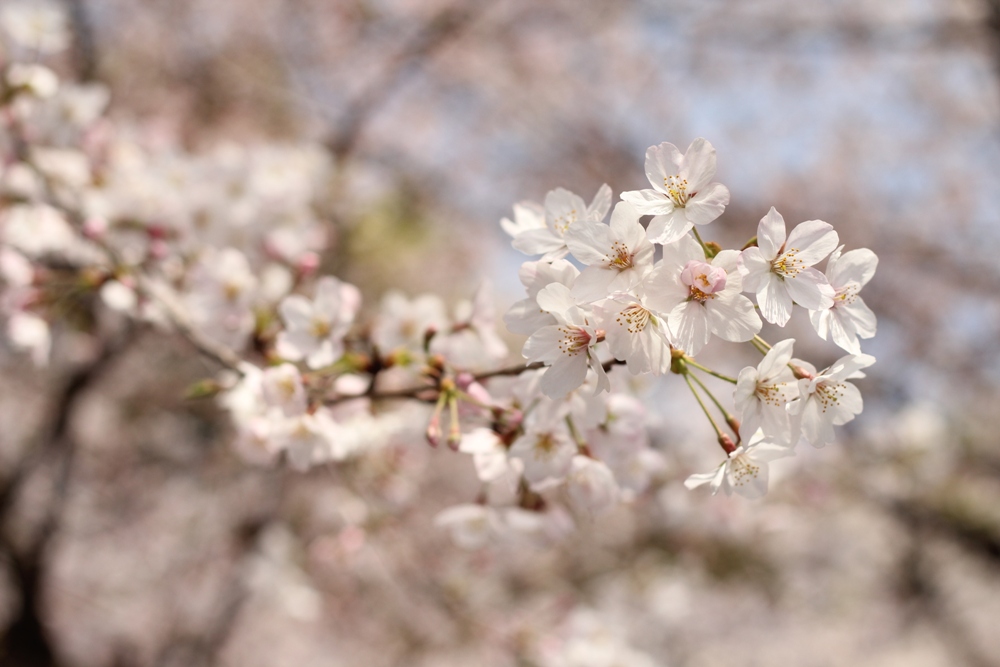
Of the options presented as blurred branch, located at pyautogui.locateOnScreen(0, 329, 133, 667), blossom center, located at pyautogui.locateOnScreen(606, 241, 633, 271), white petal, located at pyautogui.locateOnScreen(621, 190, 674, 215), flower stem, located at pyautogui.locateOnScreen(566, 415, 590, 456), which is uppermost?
white petal, located at pyautogui.locateOnScreen(621, 190, 674, 215)

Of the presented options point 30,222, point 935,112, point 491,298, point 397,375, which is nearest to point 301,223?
point 30,222

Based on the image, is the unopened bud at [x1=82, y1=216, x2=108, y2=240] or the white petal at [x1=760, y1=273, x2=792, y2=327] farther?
the unopened bud at [x1=82, y1=216, x2=108, y2=240]

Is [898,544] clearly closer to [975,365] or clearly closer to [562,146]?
[975,365]

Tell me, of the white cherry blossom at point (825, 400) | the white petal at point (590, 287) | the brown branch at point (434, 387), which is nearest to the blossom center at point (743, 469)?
the white cherry blossom at point (825, 400)

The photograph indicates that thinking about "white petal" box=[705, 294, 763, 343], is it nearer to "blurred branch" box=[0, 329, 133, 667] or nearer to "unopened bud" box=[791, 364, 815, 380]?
"unopened bud" box=[791, 364, 815, 380]

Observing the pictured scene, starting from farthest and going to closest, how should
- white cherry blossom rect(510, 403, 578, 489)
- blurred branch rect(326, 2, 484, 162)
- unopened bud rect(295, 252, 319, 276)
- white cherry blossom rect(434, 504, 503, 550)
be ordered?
blurred branch rect(326, 2, 484, 162) → unopened bud rect(295, 252, 319, 276) → white cherry blossom rect(434, 504, 503, 550) → white cherry blossom rect(510, 403, 578, 489)

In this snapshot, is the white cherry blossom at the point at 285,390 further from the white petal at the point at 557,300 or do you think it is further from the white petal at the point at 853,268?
the white petal at the point at 853,268

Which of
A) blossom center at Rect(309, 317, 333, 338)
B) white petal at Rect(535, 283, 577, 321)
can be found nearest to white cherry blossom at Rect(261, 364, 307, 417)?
blossom center at Rect(309, 317, 333, 338)

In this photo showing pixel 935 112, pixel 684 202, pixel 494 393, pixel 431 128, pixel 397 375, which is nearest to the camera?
pixel 684 202
